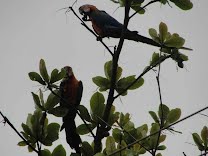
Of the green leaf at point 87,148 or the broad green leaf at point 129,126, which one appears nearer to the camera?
the green leaf at point 87,148

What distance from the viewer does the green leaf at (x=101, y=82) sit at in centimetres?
334

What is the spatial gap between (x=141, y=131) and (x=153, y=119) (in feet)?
0.64

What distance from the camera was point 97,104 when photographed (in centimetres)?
317

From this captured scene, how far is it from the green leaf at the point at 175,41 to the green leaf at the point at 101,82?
73 cm

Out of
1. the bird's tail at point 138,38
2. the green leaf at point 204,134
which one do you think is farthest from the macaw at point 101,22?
the green leaf at point 204,134

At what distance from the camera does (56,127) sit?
3.11 metres

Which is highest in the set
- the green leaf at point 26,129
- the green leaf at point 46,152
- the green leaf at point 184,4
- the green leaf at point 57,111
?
the green leaf at point 184,4

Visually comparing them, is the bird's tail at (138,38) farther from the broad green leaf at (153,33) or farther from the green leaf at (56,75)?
the green leaf at (56,75)

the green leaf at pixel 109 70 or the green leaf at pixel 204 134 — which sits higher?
the green leaf at pixel 109 70

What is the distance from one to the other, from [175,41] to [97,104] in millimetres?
959

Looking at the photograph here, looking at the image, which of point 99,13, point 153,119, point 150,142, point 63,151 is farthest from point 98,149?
point 99,13

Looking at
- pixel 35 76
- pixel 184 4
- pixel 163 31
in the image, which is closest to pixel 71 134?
pixel 35 76

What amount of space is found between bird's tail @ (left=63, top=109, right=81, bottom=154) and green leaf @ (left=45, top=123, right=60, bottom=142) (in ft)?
1.67

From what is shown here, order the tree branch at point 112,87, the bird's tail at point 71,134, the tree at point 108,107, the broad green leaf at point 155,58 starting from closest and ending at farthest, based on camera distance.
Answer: the tree branch at point 112,87
the tree at point 108,107
the broad green leaf at point 155,58
the bird's tail at point 71,134
